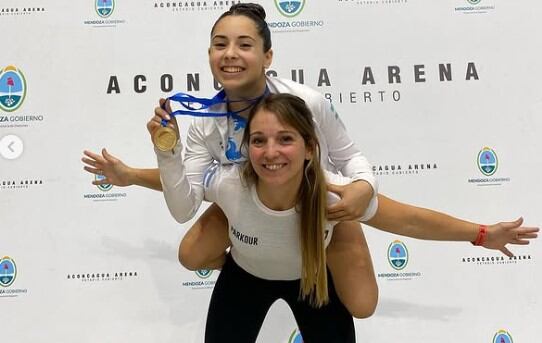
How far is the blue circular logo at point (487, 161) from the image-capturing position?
1454mm

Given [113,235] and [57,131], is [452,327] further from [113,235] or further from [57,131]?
[57,131]

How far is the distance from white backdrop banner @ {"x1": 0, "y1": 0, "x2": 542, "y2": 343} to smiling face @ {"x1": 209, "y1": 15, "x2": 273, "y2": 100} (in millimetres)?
481

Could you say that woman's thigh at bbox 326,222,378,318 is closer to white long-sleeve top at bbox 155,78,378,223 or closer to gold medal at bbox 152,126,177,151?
white long-sleeve top at bbox 155,78,378,223

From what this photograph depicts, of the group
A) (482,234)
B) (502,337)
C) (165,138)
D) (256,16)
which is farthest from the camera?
(502,337)

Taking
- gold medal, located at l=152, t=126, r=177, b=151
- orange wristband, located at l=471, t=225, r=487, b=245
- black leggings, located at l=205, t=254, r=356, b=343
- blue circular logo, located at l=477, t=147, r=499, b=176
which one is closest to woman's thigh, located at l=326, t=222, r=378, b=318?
black leggings, located at l=205, t=254, r=356, b=343

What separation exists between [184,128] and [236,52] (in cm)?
56

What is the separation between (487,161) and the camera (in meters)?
1.46

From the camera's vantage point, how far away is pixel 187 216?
38.9 inches

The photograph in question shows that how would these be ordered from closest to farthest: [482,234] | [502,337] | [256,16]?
1. [256,16]
2. [482,234]
3. [502,337]

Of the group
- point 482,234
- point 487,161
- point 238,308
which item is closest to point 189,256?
point 238,308

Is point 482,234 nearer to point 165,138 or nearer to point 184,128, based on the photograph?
point 165,138

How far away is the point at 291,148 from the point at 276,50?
642 millimetres

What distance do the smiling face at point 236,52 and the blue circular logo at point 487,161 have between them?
80cm

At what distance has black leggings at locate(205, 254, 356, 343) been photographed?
105 cm
